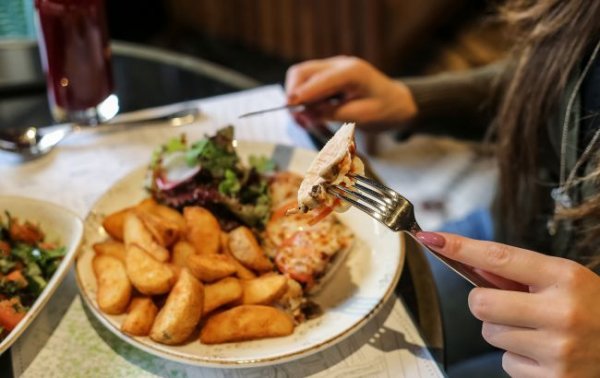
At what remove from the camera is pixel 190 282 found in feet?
2.58

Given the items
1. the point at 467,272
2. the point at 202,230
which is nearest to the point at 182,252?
the point at 202,230

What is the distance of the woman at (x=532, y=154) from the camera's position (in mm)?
658

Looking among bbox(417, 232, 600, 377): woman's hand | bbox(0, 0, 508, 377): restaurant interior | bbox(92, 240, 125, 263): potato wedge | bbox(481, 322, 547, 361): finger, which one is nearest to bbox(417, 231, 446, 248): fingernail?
bbox(417, 232, 600, 377): woman's hand

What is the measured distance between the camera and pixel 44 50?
1.17 metres

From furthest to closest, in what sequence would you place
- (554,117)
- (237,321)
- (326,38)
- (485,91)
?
1. (326,38)
2. (485,91)
3. (554,117)
4. (237,321)

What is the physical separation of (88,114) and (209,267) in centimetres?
58

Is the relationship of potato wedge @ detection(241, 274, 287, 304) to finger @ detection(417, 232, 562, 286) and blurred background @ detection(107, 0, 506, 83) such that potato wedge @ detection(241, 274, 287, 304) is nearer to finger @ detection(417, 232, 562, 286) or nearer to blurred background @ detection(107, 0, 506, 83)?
finger @ detection(417, 232, 562, 286)

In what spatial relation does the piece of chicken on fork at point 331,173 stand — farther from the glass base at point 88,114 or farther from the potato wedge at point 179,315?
the glass base at point 88,114

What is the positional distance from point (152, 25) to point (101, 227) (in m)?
2.44

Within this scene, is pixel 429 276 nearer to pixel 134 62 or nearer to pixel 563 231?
pixel 563 231

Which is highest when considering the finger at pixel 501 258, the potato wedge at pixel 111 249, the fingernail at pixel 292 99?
the finger at pixel 501 258

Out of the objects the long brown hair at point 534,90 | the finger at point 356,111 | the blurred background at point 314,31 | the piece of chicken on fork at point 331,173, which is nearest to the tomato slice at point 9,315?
the piece of chicken on fork at point 331,173

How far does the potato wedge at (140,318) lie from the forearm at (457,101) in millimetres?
678

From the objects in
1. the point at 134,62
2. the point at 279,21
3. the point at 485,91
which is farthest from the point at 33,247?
the point at 279,21
